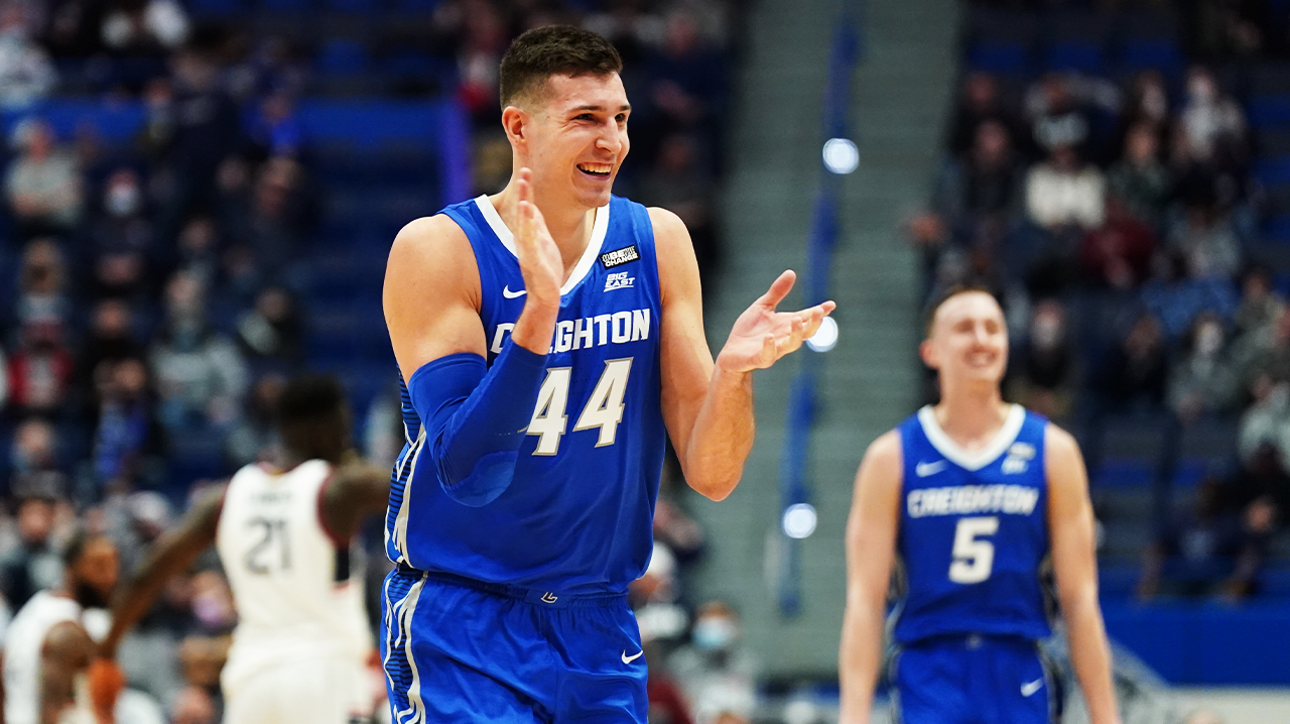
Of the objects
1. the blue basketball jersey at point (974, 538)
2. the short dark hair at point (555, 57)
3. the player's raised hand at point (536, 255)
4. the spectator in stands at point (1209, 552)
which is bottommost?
the spectator in stands at point (1209, 552)

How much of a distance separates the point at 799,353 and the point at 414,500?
464 inches

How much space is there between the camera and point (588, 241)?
433cm

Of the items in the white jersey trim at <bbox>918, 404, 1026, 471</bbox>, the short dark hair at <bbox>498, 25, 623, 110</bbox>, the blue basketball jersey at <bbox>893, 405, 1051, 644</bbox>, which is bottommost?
the blue basketball jersey at <bbox>893, 405, 1051, 644</bbox>

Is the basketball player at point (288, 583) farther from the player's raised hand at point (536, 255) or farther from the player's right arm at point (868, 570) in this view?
the player's raised hand at point (536, 255)

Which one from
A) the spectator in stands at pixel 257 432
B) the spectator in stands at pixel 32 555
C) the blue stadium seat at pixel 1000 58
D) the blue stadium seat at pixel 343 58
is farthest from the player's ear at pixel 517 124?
the blue stadium seat at pixel 343 58

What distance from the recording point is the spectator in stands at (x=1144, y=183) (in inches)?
651

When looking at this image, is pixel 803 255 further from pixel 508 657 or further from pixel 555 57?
pixel 508 657

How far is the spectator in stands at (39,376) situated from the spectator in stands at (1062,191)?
30.8 feet

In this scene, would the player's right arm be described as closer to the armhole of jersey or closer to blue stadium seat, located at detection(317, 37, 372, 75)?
the armhole of jersey

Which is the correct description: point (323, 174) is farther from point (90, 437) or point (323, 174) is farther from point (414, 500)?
point (414, 500)

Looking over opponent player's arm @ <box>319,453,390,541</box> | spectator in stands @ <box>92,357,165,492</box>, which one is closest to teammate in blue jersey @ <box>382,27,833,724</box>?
opponent player's arm @ <box>319,453,390,541</box>

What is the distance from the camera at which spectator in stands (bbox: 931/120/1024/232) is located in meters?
16.4

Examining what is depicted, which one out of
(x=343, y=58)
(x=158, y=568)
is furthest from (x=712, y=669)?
(x=343, y=58)

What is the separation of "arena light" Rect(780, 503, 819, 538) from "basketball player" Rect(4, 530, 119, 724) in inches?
255
